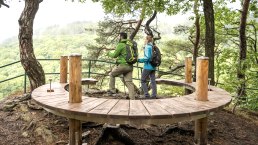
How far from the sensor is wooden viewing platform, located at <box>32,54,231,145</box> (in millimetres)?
3840

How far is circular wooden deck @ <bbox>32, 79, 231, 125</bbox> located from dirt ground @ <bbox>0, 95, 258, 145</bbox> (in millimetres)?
1300

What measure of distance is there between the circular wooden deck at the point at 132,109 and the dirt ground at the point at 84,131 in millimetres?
1300

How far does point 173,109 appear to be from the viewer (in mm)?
4125

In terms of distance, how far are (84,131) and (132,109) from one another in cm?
240

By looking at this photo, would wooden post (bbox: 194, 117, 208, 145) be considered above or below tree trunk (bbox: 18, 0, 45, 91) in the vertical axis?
below

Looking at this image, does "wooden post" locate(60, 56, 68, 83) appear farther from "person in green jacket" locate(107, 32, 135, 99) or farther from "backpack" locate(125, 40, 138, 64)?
"backpack" locate(125, 40, 138, 64)

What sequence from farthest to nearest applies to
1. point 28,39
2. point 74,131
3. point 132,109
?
point 28,39, point 74,131, point 132,109

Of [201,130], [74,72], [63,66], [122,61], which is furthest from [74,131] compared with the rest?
[201,130]

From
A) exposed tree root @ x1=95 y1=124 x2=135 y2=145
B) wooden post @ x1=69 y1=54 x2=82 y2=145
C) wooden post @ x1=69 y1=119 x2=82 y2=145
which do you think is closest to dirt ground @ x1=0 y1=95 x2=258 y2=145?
exposed tree root @ x1=95 y1=124 x2=135 y2=145

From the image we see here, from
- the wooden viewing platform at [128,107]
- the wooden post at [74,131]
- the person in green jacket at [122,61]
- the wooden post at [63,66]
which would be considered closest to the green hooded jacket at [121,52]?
the person in green jacket at [122,61]

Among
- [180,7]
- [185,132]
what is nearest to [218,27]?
[180,7]

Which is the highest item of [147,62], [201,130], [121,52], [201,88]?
[121,52]

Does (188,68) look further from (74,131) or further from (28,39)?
(28,39)

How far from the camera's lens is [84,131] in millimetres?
6090
